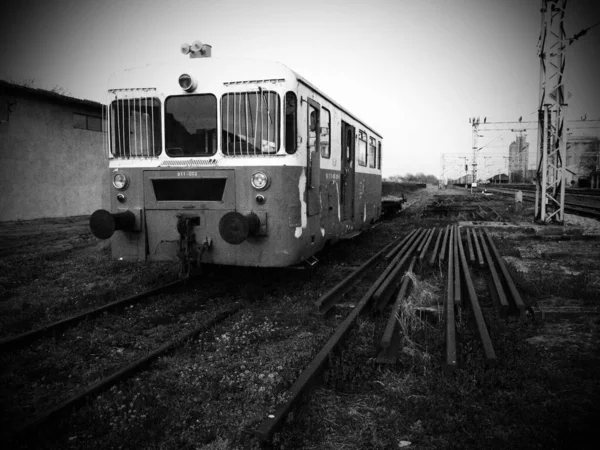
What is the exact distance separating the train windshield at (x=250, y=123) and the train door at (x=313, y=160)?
0.73m

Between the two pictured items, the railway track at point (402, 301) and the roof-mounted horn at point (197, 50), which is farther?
the roof-mounted horn at point (197, 50)

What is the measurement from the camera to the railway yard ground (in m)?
3.09

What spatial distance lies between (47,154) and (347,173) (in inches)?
481

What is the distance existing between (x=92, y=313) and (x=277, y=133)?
11.1ft

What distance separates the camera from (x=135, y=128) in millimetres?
6574

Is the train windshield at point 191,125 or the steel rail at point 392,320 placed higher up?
the train windshield at point 191,125

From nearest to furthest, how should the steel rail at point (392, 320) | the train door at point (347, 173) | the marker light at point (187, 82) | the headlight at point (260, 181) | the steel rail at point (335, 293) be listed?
the steel rail at point (392, 320)
the steel rail at point (335, 293)
the headlight at point (260, 181)
the marker light at point (187, 82)
the train door at point (347, 173)

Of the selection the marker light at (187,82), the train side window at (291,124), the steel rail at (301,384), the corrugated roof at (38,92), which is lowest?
the steel rail at (301,384)

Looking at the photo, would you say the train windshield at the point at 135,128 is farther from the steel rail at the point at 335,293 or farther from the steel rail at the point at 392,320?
the steel rail at the point at 392,320

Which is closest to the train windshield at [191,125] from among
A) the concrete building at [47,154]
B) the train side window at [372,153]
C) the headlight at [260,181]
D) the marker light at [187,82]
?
the marker light at [187,82]

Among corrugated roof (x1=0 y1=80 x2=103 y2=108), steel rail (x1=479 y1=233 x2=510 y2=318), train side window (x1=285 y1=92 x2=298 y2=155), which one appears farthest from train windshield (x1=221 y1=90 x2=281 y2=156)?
corrugated roof (x1=0 y1=80 x2=103 y2=108)

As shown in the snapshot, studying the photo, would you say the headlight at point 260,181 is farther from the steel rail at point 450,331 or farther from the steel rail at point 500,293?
the steel rail at point 500,293

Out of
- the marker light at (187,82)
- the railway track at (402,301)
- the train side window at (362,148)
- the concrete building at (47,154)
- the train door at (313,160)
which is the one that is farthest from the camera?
the concrete building at (47,154)

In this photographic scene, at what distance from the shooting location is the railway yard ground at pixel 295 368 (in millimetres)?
3090
